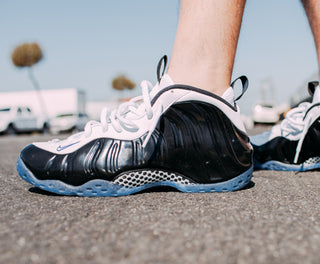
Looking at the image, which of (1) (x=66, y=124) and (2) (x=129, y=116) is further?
(1) (x=66, y=124)

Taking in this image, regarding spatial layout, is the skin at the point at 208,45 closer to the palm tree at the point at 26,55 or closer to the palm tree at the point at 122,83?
the palm tree at the point at 26,55

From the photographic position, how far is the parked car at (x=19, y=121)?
13.3 meters

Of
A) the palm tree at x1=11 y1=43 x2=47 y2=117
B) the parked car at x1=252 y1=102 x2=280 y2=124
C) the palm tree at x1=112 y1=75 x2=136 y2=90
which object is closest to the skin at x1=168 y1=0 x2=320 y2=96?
the parked car at x1=252 y1=102 x2=280 y2=124

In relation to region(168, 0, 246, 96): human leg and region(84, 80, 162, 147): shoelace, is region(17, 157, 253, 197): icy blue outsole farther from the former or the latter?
region(168, 0, 246, 96): human leg

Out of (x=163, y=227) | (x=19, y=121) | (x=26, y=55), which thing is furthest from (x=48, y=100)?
(x=163, y=227)

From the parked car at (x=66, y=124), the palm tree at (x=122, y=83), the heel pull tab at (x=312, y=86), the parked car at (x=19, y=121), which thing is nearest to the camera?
the heel pull tab at (x=312, y=86)

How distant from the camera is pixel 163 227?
2.29ft

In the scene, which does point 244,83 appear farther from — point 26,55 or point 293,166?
point 26,55

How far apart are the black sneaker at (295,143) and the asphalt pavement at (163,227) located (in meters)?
0.47

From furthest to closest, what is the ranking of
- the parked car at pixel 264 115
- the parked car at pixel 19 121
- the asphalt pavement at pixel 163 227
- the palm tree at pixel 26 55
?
1. the palm tree at pixel 26 55
2. the parked car at pixel 264 115
3. the parked car at pixel 19 121
4. the asphalt pavement at pixel 163 227

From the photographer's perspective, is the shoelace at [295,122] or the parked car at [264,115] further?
the parked car at [264,115]

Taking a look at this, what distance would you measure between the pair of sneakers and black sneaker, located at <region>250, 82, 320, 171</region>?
47 cm

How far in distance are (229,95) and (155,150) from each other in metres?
0.35

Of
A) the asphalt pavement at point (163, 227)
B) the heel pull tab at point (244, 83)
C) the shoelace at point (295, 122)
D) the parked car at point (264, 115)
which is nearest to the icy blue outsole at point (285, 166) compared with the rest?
the shoelace at point (295, 122)
